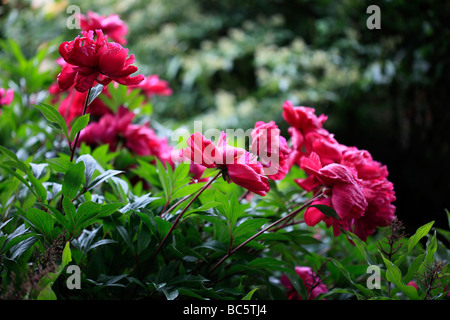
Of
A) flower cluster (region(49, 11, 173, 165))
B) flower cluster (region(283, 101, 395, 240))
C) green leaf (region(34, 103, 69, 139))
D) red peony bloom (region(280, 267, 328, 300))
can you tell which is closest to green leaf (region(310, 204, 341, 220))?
flower cluster (region(283, 101, 395, 240))

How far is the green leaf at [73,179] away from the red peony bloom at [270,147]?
231 mm

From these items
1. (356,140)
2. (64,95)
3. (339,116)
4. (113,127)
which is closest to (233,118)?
(339,116)

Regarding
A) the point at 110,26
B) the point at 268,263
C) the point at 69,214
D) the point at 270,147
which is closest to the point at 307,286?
the point at 268,263

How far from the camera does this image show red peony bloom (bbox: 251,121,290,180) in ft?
1.79

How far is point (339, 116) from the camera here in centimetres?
250

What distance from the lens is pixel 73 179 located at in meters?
0.49

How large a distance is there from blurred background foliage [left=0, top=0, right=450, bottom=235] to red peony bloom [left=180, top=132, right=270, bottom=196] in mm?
678

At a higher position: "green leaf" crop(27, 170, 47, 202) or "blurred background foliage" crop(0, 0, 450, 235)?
"blurred background foliage" crop(0, 0, 450, 235)

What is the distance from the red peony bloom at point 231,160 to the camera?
486 mm

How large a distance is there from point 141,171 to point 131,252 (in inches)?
6.9

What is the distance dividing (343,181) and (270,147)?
108 mm

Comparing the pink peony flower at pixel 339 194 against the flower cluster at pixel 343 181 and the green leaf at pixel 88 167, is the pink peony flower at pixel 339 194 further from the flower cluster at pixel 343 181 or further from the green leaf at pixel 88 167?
the green leaf at pixel 88 167

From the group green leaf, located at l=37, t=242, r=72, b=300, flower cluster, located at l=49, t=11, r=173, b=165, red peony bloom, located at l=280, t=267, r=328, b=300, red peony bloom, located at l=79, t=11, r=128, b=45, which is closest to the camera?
green leaf, located at l=37, t=242, r=72, b=300

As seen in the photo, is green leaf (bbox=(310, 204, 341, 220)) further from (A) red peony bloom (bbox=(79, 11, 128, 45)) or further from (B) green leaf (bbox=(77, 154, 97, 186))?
(A) red peony bloom (bbox=(79, 11, 128, 45))
